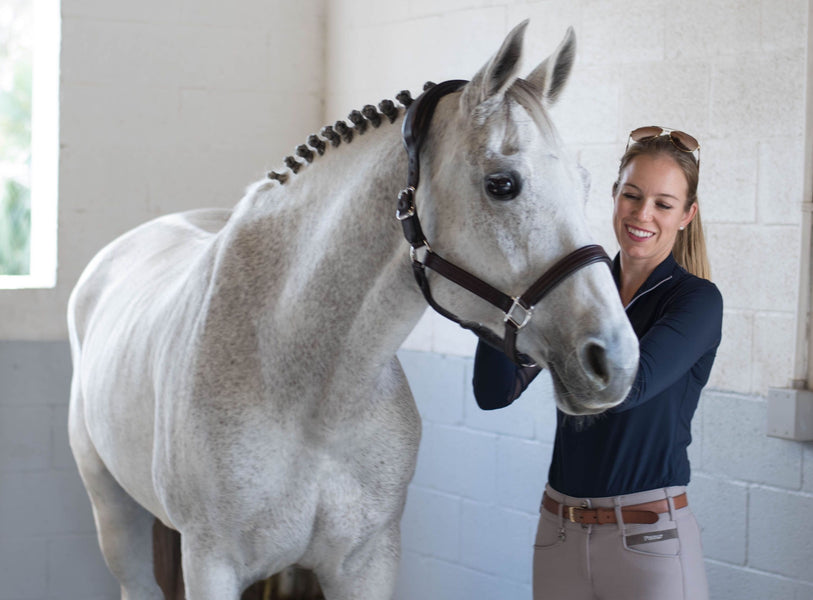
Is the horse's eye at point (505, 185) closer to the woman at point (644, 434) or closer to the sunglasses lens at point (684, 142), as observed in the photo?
the woman at point (644, 434)

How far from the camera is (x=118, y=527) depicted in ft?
7.55

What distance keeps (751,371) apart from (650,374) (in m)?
1.00

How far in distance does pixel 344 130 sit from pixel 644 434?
68cm

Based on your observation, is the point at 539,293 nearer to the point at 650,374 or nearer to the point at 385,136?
the point at 650,374

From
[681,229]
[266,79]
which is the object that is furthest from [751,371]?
[266,79]

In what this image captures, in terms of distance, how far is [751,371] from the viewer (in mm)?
2154

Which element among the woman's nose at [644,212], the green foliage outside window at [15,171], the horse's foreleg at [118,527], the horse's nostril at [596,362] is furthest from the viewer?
the green foliage outside window at [15,171]

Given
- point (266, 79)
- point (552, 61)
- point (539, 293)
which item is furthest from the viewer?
point (266, 79)

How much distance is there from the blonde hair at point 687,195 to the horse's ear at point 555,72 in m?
0.29

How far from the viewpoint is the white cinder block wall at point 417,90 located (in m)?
2.12

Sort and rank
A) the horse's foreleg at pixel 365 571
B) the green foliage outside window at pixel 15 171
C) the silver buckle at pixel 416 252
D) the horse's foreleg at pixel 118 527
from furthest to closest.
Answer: the green foliage outside window at pixel 15 171 → the horse's foreleg at pixel 118 527 → the horse's foreleg at pixel 365 571 → the silver buckle at pixel 416 252

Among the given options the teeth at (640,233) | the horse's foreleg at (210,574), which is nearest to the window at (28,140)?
the horse's foreleg at (210,574)

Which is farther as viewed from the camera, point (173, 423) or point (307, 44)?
point (307, 44)

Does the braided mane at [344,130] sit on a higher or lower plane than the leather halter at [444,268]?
higher
